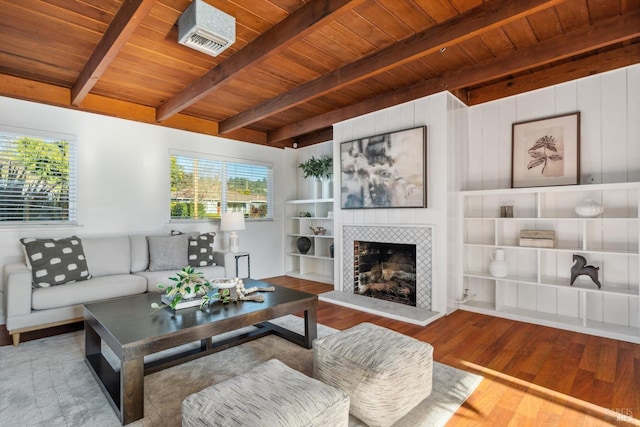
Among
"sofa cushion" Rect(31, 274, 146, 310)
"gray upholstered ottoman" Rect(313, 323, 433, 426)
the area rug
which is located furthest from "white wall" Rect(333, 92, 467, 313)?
"sofa cushion" Rect(31, 274, 146, 310)

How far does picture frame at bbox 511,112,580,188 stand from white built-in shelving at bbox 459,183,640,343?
0.54 ft

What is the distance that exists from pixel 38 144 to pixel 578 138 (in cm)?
583

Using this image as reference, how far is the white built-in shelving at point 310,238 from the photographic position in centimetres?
567

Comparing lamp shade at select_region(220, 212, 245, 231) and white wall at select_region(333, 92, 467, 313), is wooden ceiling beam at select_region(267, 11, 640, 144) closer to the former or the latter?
white wall at select_region(333, 92, 467, 313)

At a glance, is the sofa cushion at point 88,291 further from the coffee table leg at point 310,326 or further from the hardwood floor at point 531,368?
the coffee table leg at point 310,326

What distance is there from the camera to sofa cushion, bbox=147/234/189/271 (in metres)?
3.93

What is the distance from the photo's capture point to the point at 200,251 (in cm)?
419

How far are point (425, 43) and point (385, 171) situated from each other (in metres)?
1.74

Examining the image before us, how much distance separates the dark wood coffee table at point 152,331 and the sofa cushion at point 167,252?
1265 mm

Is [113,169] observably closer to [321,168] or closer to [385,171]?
[321,168]

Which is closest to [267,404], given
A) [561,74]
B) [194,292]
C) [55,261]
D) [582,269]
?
[194,292]

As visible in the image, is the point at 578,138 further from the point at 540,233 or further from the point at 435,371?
the point at 435,371

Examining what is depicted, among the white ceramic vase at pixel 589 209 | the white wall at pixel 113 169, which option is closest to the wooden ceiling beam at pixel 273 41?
the white wall at pixel 113 169

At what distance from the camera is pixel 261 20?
246 cm
